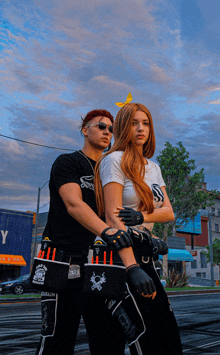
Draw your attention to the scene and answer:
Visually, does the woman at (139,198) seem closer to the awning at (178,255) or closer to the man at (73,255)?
the man at (73,255)

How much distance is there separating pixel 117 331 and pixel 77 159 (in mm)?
1178

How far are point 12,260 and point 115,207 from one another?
2899 centimetres

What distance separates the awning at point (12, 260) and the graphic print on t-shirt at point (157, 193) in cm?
2797

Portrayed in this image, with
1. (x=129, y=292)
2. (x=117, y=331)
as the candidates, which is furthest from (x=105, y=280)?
(x=117, y=331)

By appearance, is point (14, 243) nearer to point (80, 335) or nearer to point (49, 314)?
point (80, 335)

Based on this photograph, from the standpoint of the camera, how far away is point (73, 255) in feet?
7.95

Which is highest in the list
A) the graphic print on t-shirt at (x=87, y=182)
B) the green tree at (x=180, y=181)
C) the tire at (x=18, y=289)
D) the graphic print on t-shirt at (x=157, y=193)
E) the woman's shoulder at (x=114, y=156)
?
the green tree at (x=180, y=181)

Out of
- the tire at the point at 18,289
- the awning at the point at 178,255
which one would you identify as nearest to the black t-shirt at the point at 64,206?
the tire at the point at 18,289

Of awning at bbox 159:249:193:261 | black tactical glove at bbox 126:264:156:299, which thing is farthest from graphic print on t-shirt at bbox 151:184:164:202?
awning at bbox 159:249:193:261

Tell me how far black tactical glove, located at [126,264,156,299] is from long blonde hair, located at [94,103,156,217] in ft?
1.35

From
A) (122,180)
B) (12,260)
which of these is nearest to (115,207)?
(122,180)

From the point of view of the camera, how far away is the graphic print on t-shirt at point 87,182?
2494 millimetres

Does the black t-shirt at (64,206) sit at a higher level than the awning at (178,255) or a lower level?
lower

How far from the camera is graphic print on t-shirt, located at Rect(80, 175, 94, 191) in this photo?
2.49m
